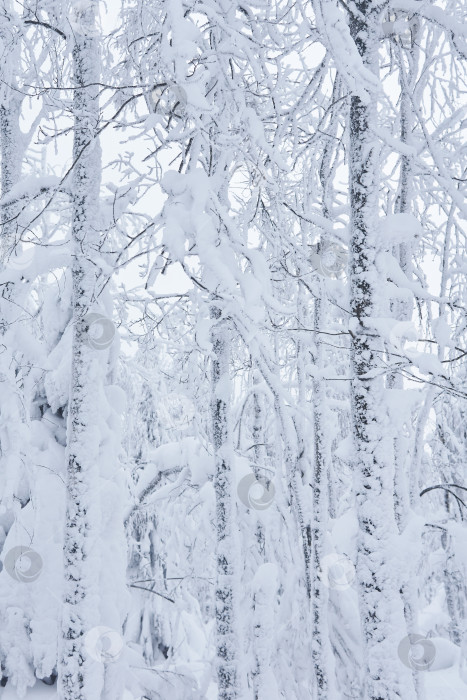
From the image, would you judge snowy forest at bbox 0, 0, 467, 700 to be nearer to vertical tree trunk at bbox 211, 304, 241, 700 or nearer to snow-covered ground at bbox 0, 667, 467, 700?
vertical tree trunk at bbox 211, 304, 241, 700

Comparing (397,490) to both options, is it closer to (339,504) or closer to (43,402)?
(43,402)

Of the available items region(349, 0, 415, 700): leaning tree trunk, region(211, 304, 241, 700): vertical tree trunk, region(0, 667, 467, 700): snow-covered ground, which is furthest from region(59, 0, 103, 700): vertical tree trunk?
region(0, 667, 467, 700): snow-covered ground

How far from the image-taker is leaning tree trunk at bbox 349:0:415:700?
126 inches

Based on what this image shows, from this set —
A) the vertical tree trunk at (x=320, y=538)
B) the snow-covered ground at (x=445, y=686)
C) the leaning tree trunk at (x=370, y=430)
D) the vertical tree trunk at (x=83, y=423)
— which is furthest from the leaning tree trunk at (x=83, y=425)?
the snow-covered ground at (x=445, y=686)

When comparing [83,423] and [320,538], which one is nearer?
[83,423]

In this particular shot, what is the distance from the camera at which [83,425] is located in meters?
4.67

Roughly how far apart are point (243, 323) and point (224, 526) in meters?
2.68

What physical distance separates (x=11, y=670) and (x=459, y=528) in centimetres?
592

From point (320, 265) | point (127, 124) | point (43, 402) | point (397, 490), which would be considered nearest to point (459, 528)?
point (397, 490)

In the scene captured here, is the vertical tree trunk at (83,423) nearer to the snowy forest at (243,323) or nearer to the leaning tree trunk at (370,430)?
the snowy forest at (243,323)

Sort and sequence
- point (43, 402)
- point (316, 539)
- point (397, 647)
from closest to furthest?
point (397, 647), point (316, 539), point (43, 402)

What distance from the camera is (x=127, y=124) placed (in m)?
3.28

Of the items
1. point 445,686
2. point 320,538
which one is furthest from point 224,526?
point 445,686

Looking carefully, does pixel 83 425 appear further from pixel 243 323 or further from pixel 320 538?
pixel 320 538
